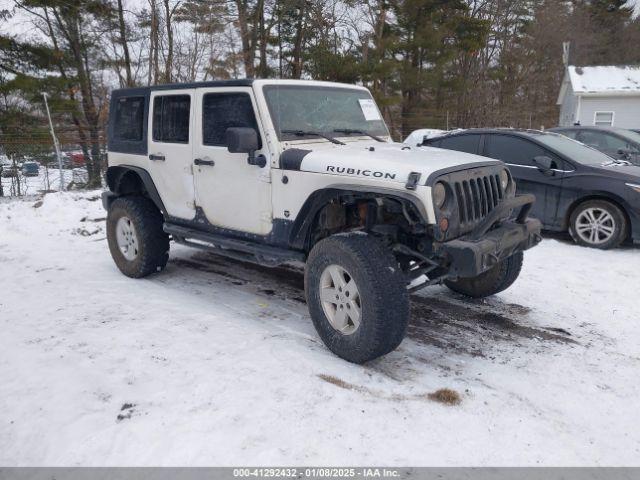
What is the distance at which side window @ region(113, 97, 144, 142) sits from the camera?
5.50 metres

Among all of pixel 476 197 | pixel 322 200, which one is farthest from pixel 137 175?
pixel 476 197

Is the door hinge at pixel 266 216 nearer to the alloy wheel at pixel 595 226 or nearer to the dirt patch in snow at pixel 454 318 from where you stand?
the dirt patch in snow at pixel 454 318

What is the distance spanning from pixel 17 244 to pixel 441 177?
6.55 metres

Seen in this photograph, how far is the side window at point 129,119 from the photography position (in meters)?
5.50

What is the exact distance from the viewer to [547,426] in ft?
9.82

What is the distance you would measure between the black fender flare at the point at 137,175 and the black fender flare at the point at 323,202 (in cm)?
193

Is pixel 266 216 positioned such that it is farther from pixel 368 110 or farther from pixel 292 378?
pixel 368 110

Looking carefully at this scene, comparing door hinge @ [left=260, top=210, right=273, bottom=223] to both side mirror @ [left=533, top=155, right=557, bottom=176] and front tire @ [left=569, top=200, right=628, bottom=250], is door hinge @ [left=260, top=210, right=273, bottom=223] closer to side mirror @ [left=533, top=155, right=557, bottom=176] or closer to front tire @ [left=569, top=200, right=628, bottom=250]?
side mirror @ [left=533, top=155, right=557, bottom=176]

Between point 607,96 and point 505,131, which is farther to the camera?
point 607,96

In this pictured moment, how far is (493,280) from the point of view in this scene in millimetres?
4789

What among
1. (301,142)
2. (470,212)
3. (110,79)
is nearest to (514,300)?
(470,212)

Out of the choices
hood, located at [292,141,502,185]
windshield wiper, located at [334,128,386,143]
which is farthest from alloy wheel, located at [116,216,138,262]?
windshield wiper, located at [334,128,386,143]

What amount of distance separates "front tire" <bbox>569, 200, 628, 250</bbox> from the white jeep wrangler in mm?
2850

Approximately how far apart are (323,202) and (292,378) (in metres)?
1.34
